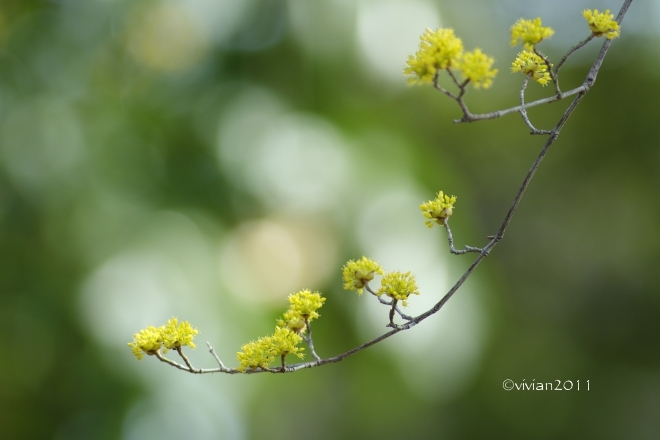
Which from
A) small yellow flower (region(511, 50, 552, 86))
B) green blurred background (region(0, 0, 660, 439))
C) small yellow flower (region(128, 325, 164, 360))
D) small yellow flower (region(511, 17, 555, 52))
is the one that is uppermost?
green blurred background (region(0, 0, 660, 439))

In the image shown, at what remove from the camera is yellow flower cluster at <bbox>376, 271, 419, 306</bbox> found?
841 mm

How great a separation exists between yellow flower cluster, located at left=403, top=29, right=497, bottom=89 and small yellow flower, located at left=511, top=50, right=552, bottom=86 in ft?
0.66

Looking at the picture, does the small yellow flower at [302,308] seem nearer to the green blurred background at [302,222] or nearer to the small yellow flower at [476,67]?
the small yellow flower at [476,67]

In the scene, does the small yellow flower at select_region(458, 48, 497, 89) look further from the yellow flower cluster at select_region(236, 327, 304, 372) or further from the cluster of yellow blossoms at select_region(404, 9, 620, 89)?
the yellow flower cluster at select_region(236, 327, 304, 372)

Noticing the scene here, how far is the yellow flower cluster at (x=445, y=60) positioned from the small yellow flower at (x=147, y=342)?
0.51 meters

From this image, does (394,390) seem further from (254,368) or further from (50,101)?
(254,368)

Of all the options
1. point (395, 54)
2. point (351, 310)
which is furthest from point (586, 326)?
point (395, 54)

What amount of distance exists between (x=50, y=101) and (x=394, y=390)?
2542 millimetres

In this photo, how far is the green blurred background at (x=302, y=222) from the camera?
3062 millimetres

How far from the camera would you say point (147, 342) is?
86 centimetres

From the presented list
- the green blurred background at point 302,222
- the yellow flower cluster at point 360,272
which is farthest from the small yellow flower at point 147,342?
the green blurred background at point 302,222

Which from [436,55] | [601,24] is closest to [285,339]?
[436,55]

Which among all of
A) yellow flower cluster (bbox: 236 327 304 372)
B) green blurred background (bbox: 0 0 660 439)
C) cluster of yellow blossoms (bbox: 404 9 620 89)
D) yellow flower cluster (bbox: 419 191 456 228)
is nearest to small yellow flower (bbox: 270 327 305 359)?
yellow flower cluster (bbox: 236 327 304 372)

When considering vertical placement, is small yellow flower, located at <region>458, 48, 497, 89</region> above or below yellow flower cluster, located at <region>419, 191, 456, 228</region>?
below
